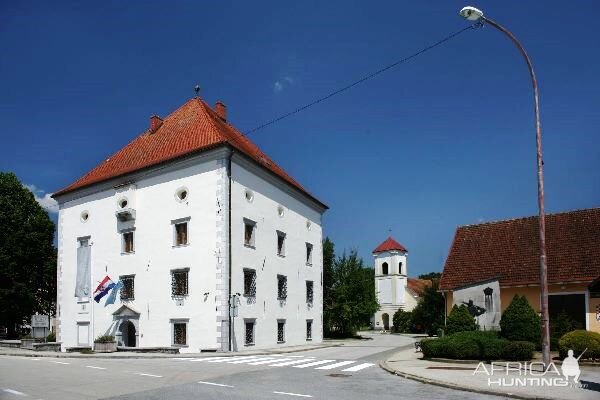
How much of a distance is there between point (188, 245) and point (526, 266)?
718 inches

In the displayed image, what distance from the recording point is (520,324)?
22.8m

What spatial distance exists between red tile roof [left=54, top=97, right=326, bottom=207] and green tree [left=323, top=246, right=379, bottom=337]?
36.7 ft

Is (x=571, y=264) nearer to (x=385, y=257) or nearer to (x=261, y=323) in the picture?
(x=261, y=323)

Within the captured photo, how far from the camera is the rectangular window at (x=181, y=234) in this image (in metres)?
31.2

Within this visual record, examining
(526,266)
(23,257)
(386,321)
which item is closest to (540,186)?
(526,266)

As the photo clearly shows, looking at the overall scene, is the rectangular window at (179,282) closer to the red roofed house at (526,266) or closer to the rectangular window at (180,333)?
the rectangular window at (180,333)

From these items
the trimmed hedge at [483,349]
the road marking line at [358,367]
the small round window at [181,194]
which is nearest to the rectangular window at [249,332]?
the small round window at [181,194]

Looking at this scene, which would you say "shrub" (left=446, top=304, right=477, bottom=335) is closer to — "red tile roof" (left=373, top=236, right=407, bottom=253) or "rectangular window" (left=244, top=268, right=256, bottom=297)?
"rectangular window" (left=244, top=268, right=256, bottom=297)

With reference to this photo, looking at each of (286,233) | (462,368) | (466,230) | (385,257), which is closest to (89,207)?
(286,233)

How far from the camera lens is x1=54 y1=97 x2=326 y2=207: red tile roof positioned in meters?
32.1

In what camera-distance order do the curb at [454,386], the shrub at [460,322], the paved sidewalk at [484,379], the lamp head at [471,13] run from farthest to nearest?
the shrub at [460,322]
the lamp head at [471,13]
the paved sidewalk at [484,379]
the curb at [454,386]

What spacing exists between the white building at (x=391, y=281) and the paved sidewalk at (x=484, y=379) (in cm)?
6024

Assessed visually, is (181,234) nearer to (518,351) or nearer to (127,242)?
(127,242)

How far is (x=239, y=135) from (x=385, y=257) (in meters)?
47.5
